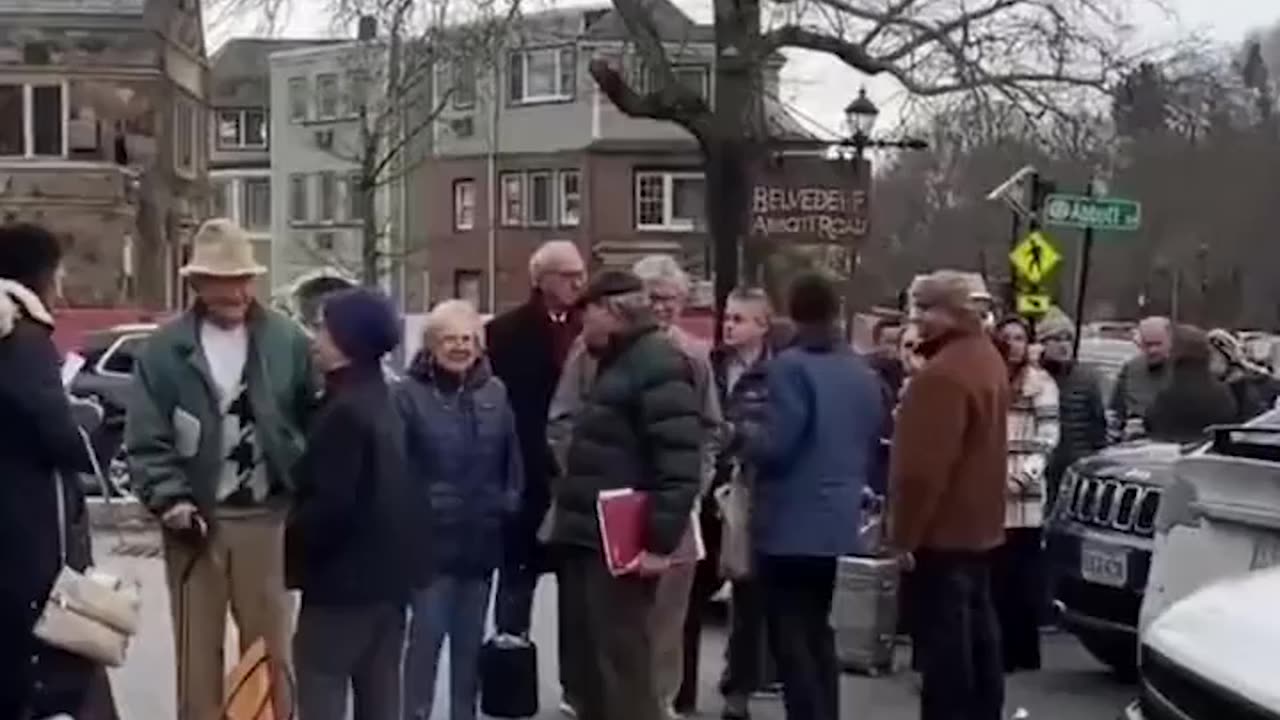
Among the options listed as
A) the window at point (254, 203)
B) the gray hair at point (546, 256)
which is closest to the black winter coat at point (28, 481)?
the gray hair at point (546, 256)

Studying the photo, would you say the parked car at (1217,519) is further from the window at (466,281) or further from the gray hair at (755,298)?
the window at (466,281)

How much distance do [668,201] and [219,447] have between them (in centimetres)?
5725

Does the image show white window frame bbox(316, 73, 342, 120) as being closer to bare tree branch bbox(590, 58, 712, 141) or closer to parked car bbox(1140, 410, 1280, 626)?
bare tree branch bbox(590, 58, 712, 141)

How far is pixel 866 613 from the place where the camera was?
11.0 m

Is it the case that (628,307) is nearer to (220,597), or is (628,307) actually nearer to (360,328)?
(360,328)

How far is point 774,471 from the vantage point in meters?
9.13

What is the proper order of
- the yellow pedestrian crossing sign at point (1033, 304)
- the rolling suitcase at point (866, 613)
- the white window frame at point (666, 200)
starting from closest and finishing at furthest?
the rolling suitcase at point (866, 613), the yellow pedestrian crossing sign at point (1033, 304), the white window frame at point (666, 200)

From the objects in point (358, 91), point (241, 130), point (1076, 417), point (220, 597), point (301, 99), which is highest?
point (301, 99)

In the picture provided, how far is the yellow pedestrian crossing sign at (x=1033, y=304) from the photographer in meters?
22.7

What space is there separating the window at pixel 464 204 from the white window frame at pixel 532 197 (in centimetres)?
292

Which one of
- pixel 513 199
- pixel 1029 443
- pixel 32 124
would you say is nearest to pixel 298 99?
pixel 513 199

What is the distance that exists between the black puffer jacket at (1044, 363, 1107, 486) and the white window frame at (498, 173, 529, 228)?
5566cm

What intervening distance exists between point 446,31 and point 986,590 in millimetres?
19820

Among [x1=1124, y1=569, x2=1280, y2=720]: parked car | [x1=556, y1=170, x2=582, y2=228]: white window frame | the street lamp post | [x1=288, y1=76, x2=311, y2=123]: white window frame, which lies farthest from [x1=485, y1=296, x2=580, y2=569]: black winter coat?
[x1=288, y1=76, x2=311, y2=123]: white window frame
